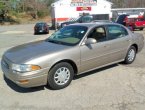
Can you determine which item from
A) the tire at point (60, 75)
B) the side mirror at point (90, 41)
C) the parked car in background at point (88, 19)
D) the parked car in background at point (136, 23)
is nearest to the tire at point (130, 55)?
the side mirror at point (90, 41)

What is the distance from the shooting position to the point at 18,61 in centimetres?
457

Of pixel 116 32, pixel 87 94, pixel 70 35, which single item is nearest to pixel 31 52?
pixel 70 35

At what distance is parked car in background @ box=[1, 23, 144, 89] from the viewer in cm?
452

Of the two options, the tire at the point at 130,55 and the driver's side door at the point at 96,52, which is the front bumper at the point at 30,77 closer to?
the driver's side door at the point at 96,52

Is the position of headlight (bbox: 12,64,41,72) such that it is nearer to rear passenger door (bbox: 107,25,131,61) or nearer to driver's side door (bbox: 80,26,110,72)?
driver's side door (bbox: 80,26,110,72)

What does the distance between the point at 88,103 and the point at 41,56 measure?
1.47 m

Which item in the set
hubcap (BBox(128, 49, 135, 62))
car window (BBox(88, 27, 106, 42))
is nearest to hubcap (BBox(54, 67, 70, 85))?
car window (BBox(88, 27, 106, 42))

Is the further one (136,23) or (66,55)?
(136,23)

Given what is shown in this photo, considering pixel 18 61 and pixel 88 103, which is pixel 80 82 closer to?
pixel 88 103

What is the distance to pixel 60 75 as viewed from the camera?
195 inches

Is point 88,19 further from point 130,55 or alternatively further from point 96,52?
point 96,52

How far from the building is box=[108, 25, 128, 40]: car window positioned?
23487 mm

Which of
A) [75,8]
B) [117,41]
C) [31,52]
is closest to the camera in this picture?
[31,52]

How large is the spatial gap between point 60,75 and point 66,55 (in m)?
0.51
